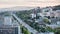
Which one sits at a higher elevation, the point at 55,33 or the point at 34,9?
the point at 34,9

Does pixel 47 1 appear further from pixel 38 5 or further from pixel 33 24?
pixel 33 24

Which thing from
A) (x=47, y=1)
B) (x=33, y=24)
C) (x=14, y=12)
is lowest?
(x=33, y=24)

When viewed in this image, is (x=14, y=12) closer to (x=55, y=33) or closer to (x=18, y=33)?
(x=18, y=33)

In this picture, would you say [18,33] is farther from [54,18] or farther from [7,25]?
[54,18]

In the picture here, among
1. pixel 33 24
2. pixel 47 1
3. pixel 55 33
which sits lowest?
pixel 55 33

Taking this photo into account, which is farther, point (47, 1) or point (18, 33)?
point (47, 1)

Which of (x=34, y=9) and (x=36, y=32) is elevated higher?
(x=34, y=9)

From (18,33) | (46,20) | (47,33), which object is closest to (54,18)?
(46,20)

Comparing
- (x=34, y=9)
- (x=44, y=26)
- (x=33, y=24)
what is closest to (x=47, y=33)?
(x=44, y=26)
